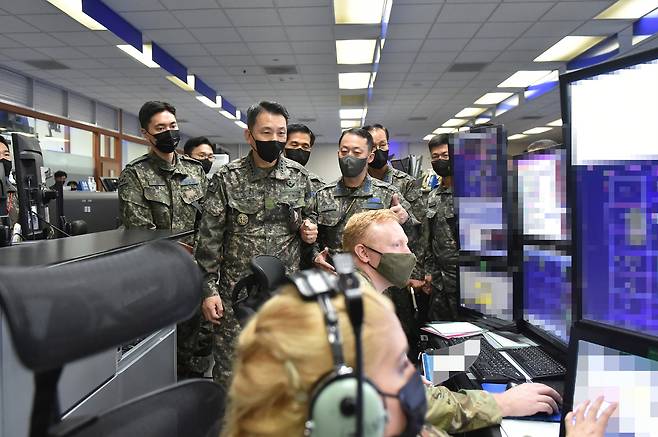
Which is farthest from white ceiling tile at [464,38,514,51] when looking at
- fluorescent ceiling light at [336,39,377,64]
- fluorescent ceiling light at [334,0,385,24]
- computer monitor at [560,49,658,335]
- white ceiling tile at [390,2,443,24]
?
computer monitor at [560,49,658,335]

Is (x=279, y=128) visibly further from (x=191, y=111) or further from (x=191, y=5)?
(x=191, y=111)

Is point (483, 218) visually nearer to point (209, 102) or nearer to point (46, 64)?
point (46, 64)

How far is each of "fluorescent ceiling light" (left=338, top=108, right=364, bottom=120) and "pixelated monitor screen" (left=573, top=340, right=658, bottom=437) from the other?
989 cm

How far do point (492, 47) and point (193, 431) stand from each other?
628cm

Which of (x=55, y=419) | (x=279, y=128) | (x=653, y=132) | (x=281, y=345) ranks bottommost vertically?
(x=55, y=419)

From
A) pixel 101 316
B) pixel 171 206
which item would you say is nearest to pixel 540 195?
pixel 101 316

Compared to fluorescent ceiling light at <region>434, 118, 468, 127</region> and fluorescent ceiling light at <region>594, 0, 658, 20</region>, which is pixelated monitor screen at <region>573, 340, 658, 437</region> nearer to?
fluorescent ceiling light at <region>594, 0, 658, 20</region>

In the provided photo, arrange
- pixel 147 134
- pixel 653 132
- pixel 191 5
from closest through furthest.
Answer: pixel 653 132
pixel 147 134
pixel 191 5

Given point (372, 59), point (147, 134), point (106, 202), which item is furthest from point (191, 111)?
point (147, 134)

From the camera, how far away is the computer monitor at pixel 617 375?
77 cm

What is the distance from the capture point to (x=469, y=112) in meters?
10.6

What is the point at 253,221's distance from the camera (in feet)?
7.25

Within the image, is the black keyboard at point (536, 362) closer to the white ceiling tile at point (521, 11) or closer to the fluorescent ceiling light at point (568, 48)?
the white ceiling tile at point (521, 11)

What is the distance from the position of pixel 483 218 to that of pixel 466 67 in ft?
20.0
